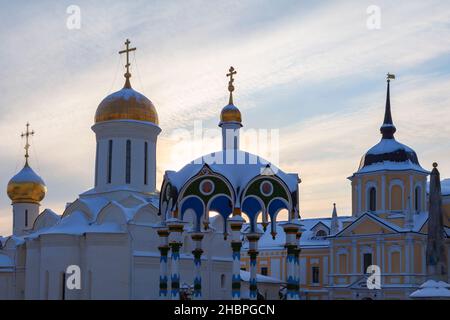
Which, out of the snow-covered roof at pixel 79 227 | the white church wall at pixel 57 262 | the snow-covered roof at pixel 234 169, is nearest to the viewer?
the snow-covered roof at pixel 234 169

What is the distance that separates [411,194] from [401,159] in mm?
2057

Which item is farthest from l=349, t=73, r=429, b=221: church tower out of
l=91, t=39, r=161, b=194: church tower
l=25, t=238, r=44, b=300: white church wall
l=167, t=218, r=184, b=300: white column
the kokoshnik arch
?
l=167, t=218, r=184, b=300: white column

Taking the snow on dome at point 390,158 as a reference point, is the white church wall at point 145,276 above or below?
below

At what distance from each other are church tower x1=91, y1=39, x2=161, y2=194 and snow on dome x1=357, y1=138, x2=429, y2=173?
582 inches

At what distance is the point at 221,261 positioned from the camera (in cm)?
3472

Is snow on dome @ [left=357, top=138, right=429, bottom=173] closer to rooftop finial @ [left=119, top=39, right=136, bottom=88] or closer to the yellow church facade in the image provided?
the yellow church facade

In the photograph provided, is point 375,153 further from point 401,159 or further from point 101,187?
point 101,187

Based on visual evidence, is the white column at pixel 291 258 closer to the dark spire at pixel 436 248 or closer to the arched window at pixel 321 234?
the dark spire at pixel 436 248

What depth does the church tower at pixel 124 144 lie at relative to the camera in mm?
33594

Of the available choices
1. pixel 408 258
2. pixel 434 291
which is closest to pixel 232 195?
pixel 434 291

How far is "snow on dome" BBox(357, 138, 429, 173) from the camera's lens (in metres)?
42.7

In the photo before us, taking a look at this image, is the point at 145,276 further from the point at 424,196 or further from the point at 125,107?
the point at 424,196

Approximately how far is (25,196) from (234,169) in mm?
22144

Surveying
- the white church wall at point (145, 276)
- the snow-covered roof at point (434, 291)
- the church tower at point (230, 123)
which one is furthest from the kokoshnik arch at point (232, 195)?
the white church wall at point (145, 276)
